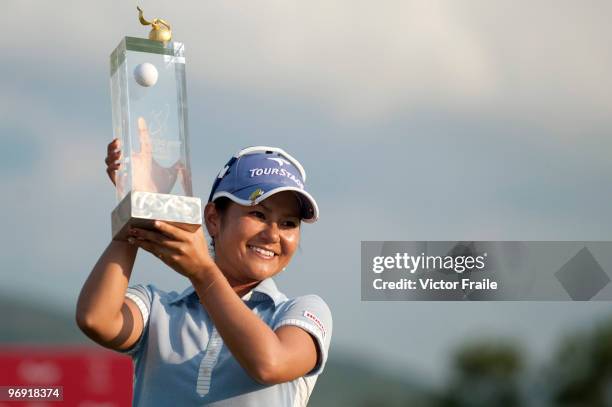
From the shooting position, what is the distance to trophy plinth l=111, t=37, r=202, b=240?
1.99 metres

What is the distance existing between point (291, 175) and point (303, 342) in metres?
A: 0.32

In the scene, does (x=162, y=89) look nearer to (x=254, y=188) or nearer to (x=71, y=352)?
(x=254, y=188)

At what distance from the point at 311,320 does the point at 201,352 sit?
8.0 inches

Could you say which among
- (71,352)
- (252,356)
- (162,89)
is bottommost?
(252,356)

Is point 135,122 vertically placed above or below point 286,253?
above

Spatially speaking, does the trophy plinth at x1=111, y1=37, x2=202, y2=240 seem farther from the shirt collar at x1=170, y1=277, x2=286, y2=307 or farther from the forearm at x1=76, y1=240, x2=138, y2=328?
the shirt collar at x1=170, y1=277, x2=286, y2=307

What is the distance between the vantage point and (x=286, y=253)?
2.14 m

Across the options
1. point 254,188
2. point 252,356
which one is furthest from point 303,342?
point 254,188

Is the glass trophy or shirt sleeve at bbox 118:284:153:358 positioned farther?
shirt sleeve at bbox 118:284:153:358

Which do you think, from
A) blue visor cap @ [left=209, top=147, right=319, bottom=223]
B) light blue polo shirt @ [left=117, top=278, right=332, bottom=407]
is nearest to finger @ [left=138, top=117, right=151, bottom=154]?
blue visor cap @ [left=209, top=147, right=319, bottom=223]

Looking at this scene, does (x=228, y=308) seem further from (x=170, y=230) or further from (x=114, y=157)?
(x=114, y=157)

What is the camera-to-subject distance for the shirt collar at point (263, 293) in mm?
2145

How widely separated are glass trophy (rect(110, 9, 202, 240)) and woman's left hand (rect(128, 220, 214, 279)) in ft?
0.23

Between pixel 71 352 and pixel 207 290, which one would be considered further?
pixel 71 352
